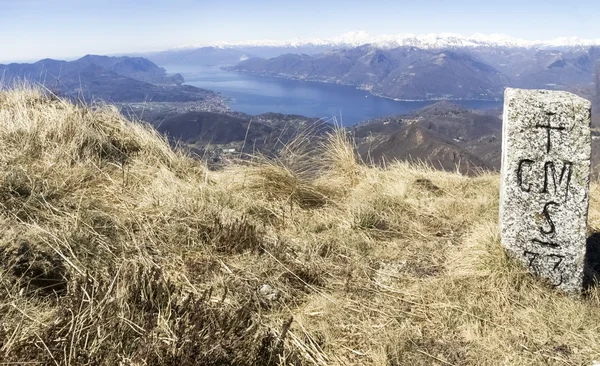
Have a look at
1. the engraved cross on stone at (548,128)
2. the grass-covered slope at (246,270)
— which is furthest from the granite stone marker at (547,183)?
the grass-covered slope at (246,270)

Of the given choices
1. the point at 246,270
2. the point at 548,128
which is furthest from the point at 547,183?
the point at 246,270

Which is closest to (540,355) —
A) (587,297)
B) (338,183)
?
(587,297)

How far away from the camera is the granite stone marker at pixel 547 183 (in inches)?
115

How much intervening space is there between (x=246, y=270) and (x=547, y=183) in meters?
2.29

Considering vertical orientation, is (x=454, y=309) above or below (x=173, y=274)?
below

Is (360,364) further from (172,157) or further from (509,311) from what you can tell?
(172,157)

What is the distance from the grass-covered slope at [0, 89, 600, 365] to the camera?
6.69ft

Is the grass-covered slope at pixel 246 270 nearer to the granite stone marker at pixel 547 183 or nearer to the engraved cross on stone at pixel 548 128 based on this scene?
the granite stone marker at pixel 547 183

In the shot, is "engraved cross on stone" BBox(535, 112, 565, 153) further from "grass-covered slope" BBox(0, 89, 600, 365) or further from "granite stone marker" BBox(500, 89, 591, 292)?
"grass-covered slope" BBox(0, 89, 600, 365)

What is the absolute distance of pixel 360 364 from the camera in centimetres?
227

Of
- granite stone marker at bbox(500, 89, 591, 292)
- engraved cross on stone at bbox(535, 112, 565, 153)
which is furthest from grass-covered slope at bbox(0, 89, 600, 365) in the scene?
engraved cross on stone at bbox(535, 112, 565, 153)

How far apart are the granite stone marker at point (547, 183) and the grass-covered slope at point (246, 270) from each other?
0.19m

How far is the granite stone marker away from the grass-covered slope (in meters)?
0.19

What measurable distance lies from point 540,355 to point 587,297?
3.22 ft
